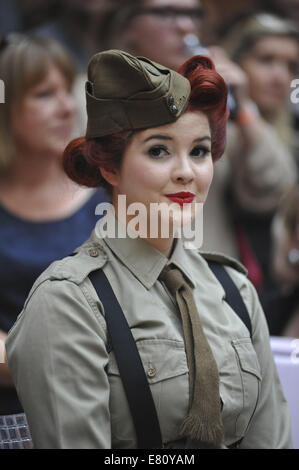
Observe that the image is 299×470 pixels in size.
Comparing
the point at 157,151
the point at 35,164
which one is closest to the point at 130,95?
the point at 157,151

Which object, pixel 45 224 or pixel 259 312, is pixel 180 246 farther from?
pixel 45 224

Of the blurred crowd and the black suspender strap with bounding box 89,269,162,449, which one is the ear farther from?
the black suspender strap with bounding box 89,269,162,449

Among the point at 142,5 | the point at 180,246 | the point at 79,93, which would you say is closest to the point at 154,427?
the point at 180,246

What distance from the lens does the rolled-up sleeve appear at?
1.21 metres

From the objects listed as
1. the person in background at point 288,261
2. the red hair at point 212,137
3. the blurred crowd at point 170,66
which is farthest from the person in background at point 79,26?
the red hair at point 212,137

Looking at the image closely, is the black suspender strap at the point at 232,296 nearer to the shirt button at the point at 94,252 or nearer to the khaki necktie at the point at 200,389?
the khaki necktie at the point at 200,389

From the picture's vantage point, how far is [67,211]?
2389mm

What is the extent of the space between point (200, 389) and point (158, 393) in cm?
8

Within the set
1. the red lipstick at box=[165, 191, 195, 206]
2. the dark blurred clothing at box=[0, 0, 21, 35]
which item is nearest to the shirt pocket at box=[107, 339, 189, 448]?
the red lipstick at box=[165, 191, 195, 206]

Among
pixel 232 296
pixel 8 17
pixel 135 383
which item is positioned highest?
pixel 8 17

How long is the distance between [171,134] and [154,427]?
531 mm

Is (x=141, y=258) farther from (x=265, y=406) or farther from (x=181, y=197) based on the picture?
(x=265, y=406)

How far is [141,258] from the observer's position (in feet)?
4.60

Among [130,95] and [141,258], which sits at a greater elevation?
[130,95]
